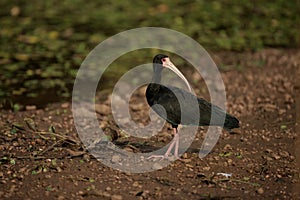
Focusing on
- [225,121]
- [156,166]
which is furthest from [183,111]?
[156,166]

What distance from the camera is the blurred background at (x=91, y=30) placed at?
9.59m

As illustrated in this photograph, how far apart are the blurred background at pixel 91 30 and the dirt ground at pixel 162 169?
117 centimetres

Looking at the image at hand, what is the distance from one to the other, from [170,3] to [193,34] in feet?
7.64

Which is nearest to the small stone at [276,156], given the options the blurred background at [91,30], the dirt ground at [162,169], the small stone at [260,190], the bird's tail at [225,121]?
the dirt ground at [162,169]

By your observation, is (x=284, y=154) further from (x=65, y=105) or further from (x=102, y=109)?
(x=65, y=105)

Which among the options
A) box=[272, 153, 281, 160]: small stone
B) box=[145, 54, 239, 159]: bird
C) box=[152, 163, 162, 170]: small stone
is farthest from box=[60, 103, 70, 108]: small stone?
box=[272, 153, 281, 160]: small stone

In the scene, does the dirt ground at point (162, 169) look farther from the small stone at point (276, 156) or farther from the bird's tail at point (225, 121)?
the bird's tail at point (225, 121)

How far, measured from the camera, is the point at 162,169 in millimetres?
6414

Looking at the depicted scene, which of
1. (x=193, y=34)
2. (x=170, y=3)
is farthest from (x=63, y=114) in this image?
(x=170, y=3)

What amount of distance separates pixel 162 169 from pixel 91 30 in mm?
6173

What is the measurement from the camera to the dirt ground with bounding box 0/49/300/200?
593cm

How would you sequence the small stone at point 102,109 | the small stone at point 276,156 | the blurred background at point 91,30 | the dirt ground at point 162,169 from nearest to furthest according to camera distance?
the dirt ground at point 162,169
the small stone at point 276,156
the small stone at point 102,109
the blurred background at point 91,30

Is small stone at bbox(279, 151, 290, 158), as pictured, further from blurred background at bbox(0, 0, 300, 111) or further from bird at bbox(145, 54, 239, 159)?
blurred background at bbox(0, 0, 300, 111)

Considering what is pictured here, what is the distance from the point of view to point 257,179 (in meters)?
6.28
